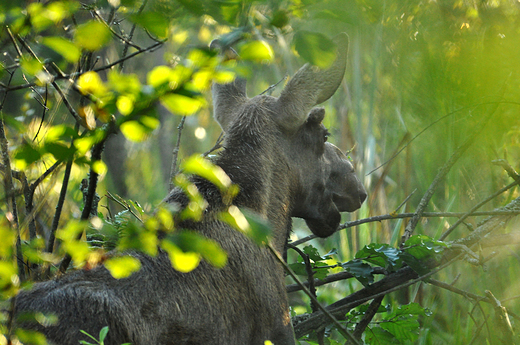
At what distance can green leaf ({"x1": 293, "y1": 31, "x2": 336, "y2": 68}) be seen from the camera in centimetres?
110

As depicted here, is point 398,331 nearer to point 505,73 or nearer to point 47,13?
point 505,73

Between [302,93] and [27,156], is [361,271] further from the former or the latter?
[27,156]

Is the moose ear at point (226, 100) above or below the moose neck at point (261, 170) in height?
above

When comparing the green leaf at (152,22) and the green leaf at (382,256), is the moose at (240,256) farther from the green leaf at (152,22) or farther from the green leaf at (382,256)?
the green leaf at (152,22)

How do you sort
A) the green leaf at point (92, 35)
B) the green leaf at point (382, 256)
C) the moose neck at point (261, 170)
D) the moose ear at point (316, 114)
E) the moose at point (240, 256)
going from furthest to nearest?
1. the moose ear at point (316, 114)
2. the green leaf at point (382, 256)
3. the moose neck at point (261, 170)
4. the moose at point (240, 256)
5. the green leaf at point (92, 35)

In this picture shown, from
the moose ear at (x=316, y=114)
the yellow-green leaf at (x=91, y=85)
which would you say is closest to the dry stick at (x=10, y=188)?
the yellow-green leaf at (x=91, y=85)

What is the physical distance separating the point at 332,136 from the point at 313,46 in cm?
267

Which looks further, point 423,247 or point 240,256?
point 423,247

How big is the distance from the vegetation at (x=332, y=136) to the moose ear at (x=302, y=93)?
43cm

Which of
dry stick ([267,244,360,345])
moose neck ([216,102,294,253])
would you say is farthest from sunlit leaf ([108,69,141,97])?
moose neck ([216,102,294,253])

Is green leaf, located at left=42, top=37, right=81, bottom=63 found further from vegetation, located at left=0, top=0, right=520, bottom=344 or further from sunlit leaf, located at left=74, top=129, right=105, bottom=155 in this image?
sunlit leaf, located at left=74, top=129, right=105, bottom=155

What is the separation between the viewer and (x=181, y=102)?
3.32ft

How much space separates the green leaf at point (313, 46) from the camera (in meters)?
1.10

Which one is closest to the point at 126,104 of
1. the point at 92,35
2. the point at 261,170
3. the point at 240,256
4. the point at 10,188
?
the point at 92,35
